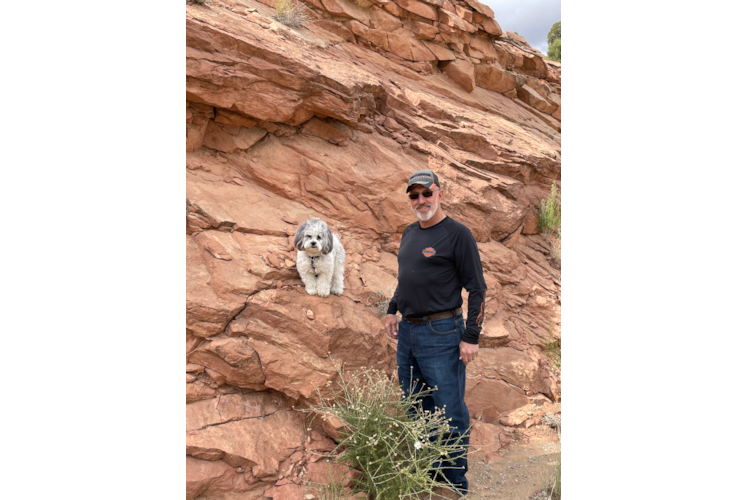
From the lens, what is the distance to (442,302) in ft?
11.5

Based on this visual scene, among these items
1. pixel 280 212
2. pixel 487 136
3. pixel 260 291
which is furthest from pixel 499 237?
pixel 260 291

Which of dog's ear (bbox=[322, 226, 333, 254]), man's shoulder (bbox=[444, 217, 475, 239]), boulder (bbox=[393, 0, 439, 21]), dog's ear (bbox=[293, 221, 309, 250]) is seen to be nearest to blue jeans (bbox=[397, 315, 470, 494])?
man's shoulder (bbox=[444, 217, 475, 239])

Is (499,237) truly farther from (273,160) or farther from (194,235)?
(194,235)

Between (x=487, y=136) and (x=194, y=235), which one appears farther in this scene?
(x=487, y=136)

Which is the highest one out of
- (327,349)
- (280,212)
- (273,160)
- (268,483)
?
(273,160)

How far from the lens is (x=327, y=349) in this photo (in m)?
4.32

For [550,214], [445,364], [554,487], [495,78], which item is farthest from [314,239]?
[495,78]

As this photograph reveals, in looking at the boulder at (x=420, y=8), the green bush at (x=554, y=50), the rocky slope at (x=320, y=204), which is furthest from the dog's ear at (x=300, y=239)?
the green bush at (x=554, y=50)

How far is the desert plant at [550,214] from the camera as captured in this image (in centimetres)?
788

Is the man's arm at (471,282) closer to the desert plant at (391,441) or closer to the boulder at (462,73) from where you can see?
the desert plant at (391,441)

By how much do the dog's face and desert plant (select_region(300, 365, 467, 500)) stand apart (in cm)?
155

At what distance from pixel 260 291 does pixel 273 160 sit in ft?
7.62

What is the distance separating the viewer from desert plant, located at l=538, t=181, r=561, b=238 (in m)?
7.88

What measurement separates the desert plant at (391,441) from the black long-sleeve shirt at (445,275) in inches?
28.3
